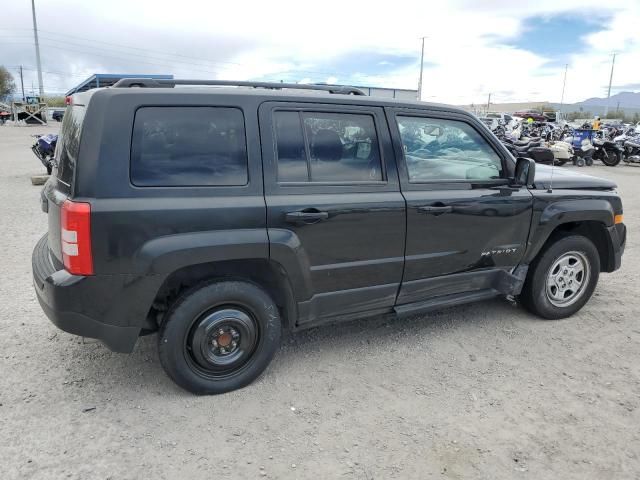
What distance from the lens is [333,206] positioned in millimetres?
3248

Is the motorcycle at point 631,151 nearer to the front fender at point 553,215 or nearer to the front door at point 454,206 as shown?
the front fender at point 553,215

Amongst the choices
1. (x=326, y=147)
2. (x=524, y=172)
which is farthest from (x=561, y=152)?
(x=326, y=147)

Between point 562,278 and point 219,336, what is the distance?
3078 millimetres

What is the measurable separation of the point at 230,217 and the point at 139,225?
0.51 meters

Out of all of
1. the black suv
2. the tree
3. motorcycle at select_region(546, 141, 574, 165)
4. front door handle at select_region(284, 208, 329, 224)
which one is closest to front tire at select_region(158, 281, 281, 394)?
the black suv

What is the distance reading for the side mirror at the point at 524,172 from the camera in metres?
3.90

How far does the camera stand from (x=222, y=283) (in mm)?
3068

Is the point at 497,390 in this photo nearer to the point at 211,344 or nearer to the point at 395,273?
the point at 395,273

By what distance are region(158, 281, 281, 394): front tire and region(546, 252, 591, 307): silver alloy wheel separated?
258 cm

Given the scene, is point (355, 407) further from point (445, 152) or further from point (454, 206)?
point (445, 152)

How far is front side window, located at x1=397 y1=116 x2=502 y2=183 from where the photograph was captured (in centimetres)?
365

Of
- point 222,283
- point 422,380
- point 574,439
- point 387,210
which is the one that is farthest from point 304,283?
point 574,439

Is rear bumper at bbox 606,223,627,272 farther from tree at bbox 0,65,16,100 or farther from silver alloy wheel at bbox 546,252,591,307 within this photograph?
tree at bbox 0,65,16,100

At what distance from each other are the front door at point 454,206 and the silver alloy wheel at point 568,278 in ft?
1.68
